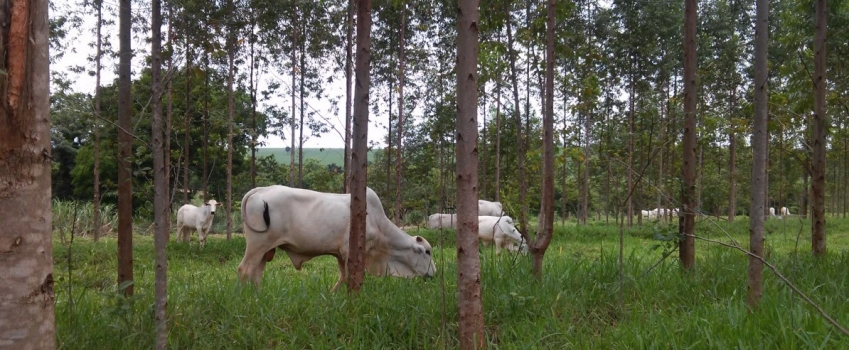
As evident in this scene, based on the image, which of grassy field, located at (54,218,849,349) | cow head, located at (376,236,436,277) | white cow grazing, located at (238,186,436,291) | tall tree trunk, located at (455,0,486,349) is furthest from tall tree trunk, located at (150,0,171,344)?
cow head, located at (376,236,436,277)

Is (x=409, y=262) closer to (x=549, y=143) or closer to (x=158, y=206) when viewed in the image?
(x=549, y=143)

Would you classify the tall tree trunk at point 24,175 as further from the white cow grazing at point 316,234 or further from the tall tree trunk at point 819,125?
the tall tree trunk at point 819,125

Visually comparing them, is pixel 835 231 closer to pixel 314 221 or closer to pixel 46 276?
pixel 314 221

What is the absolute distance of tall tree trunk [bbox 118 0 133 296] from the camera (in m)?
4.08

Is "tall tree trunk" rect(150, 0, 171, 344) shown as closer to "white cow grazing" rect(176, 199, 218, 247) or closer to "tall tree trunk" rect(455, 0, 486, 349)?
"tall tree trunk" rect(455, 0, 486, 349)

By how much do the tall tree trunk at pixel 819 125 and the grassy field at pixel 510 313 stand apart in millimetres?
797

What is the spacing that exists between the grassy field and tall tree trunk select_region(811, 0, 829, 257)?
31.4 inches

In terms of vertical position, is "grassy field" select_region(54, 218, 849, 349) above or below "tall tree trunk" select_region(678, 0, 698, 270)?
below

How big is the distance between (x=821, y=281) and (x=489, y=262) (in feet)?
10.3

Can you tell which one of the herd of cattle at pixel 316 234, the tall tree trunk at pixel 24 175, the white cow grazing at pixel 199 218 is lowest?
→ the white cow grazing at pixel 199 218

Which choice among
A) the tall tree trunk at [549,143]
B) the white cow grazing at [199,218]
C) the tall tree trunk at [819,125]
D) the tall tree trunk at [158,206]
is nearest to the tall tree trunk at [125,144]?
the tall tree trunk at [158,206]

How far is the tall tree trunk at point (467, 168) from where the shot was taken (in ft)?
9.91

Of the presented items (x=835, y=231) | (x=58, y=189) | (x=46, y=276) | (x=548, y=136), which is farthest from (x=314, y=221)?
(x=58, y=189)

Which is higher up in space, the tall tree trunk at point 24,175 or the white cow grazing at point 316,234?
the tall tree trunk at point 24,175
